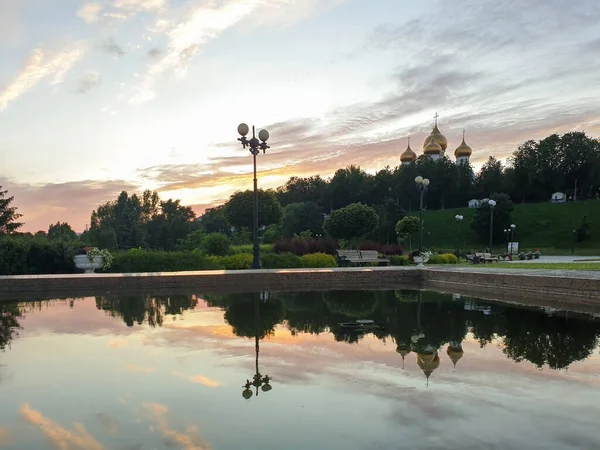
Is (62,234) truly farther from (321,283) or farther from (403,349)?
(403,349)

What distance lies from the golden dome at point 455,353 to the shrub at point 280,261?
1080 centimetres

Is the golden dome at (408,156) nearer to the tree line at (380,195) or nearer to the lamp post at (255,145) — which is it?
the tree line at (380,195)

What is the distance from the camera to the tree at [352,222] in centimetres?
2930

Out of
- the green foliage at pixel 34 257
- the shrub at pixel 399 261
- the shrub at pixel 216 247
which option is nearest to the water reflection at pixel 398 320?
the green foliage at pixel 34 257

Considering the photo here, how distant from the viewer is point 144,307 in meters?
9.46

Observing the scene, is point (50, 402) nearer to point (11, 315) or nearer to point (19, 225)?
point (11, 315)

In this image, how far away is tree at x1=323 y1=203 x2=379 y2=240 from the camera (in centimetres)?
2930

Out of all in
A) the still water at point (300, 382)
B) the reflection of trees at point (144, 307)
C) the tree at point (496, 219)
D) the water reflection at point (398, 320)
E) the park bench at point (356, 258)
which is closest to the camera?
the still water at point (300, 382)

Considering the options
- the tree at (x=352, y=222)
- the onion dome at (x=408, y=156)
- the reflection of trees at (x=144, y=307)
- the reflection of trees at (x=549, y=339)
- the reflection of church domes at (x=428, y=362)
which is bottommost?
the reflection of trees at (x=144, y=307)

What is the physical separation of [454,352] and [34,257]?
48.4 ft

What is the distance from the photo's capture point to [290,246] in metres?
20.2

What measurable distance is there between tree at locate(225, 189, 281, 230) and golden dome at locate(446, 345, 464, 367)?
37.4m

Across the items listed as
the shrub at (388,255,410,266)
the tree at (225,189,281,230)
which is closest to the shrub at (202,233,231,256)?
the shrub at (388,255,410,266)

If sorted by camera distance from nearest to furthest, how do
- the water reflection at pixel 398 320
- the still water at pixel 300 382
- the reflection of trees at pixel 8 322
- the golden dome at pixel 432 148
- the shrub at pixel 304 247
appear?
the still water at pixel 300 382 → the water reflection at pixel 398 320 → the reflection of trees at pixel 8 322 → the shrub at pixel 304 247 → the golden dome at pixel 432 148
